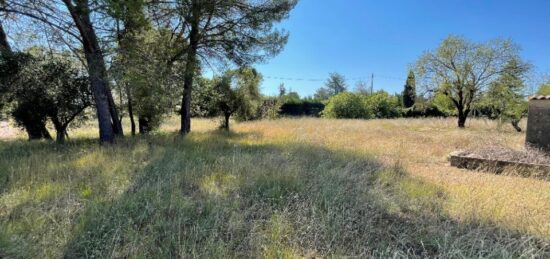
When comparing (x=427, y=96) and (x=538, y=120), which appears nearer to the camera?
(x=538, y=120)

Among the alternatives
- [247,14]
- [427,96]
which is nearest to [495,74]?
[427,96]

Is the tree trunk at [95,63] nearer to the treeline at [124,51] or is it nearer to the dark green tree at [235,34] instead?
the treeline at [124,51]

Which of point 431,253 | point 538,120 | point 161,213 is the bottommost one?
point 431,253

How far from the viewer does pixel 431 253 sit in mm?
2451

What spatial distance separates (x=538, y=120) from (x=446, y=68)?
10.4 meters

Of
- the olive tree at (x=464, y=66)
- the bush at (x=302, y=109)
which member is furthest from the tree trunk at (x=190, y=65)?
the bush at (x=302, y=109)

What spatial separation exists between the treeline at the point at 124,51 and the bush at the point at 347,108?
15404mm

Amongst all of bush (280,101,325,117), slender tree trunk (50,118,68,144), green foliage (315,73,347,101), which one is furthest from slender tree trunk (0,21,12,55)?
green foliage (315,73,347,101)

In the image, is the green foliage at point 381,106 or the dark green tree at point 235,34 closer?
the dark green tree at point 235,34

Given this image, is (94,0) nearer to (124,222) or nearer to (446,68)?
(124,222)

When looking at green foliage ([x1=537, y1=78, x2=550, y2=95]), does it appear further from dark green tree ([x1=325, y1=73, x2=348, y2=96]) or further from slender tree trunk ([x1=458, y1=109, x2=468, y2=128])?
dark green tree ([x1=325, y1=73, x2=348, y2=96])

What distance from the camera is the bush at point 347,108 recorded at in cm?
2417

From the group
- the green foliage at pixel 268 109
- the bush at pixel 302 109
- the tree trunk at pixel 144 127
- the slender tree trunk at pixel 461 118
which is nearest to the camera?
the tree trunk at pixel 144 127

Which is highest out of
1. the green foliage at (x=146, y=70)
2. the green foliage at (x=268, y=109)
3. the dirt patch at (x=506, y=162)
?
the green foliage at (x=146, y=70)
